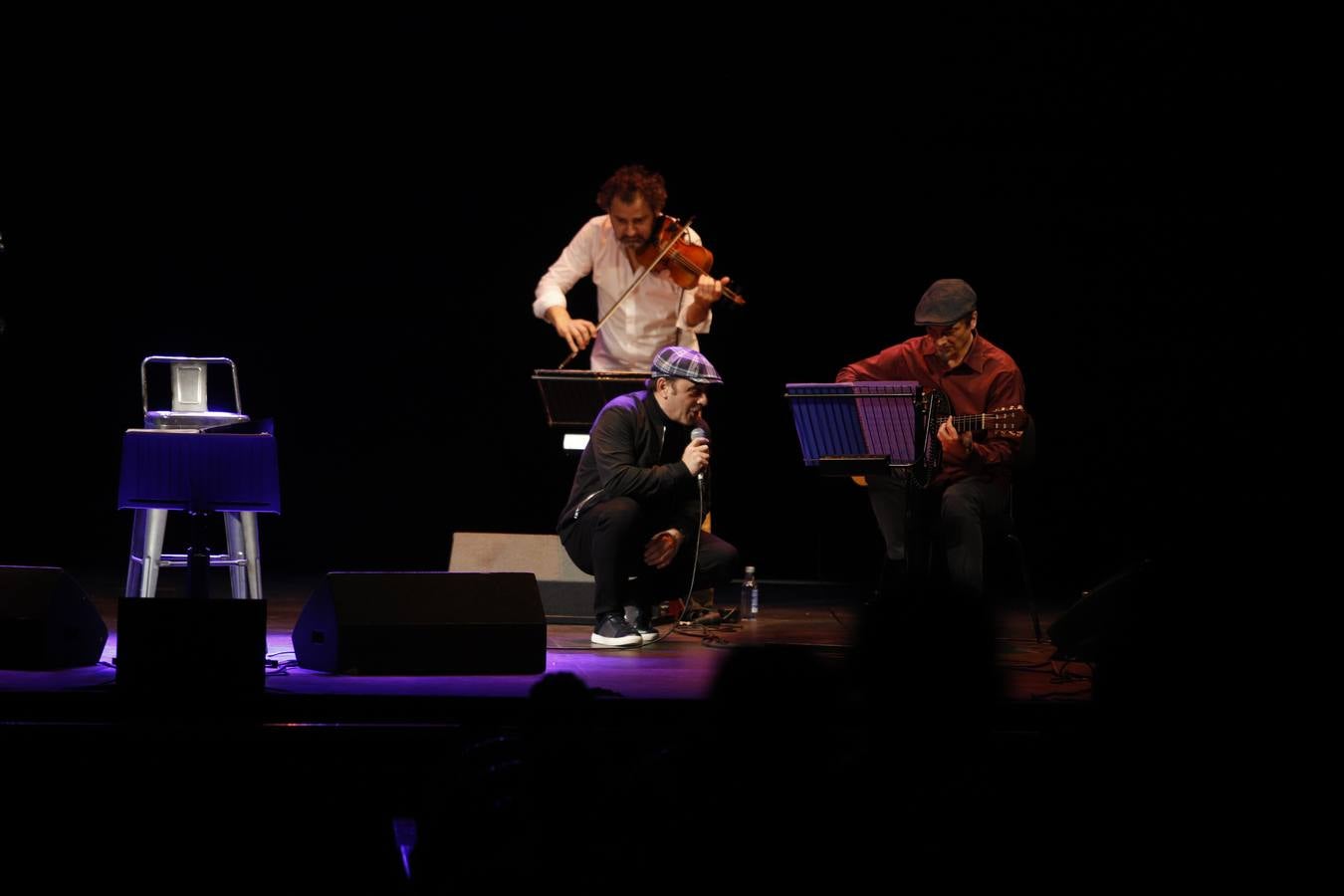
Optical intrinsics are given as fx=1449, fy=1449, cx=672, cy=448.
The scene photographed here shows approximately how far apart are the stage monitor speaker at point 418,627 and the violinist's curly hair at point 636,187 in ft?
6.59

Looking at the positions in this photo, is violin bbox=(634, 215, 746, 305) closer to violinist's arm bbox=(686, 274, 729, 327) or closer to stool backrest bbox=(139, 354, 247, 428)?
violinist's arm bbox=(686, 274, 729, 327)

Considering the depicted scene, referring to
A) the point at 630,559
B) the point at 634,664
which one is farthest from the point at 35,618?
the point at 630,559

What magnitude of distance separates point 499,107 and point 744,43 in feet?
3.82

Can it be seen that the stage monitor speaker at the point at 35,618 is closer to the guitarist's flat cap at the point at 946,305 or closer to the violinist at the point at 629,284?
the violinist at the point at 629,284

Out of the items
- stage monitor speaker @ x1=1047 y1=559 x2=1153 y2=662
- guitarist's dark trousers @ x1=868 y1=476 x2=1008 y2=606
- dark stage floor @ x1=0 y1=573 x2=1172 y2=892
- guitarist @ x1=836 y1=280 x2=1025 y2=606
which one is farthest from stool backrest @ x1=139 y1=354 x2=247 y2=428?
stage monitor speaker @ x1=1047 y1=559 x2=1153 y2=662

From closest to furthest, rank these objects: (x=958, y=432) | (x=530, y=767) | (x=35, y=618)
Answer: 1. (x=530, y=767)
2. (x=35, y=618)
3. (x=958, y=432)

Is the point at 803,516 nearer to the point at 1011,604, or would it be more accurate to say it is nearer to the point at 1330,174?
the point at 1011,604

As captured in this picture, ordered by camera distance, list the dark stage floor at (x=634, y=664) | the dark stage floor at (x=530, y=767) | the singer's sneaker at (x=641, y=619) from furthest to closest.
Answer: the singer's sneaker at (x=641, y=619) < the dark stage floor at (x=634, y=664) < the dark stage floor at (x=530, y=767)

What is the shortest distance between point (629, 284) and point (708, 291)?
406 mm

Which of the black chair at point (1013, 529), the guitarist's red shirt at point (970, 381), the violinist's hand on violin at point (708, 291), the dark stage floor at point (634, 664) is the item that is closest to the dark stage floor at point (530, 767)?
the dark stage floor at point (634, 664)

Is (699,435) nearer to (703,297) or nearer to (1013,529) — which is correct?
(703,297)

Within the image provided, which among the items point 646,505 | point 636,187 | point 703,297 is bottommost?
point 646,505

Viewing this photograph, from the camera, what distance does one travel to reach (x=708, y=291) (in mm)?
5559

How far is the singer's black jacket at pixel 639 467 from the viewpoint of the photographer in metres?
4.83
